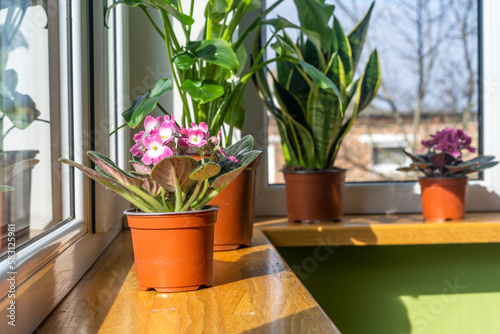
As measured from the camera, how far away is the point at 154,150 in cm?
73

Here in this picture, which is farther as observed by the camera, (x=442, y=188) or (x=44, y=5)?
(x=442, y=188)

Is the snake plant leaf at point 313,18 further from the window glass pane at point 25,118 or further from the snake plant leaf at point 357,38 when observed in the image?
the window glass pane at point 25,118

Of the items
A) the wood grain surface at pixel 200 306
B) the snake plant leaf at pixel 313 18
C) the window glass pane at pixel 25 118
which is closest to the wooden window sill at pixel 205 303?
the wood grain surface at pixel 200 306

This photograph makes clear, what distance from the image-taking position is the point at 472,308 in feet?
5.28

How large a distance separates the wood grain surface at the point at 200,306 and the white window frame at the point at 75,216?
1.3 inches

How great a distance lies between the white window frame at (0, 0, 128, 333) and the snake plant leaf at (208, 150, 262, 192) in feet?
0.78

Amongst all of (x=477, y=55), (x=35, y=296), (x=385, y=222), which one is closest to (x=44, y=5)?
(x=35, y=296)

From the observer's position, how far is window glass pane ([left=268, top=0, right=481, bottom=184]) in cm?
180

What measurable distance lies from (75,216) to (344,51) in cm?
92

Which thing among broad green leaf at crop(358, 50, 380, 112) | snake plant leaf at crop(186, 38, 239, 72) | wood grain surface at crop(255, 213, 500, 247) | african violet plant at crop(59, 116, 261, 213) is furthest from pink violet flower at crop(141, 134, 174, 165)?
broad green leaf at crop(358, 50, 380, 112)

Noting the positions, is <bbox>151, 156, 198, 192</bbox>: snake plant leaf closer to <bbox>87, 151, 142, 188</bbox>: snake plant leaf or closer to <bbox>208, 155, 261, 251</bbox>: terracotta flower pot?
<bbox>87, 151, 142, 188</bbox>: snake plant leaf

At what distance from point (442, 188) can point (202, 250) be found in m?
0.93

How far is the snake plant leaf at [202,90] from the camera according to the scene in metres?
0.99

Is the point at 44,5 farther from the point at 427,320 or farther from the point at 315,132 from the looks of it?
the point at 427,320
